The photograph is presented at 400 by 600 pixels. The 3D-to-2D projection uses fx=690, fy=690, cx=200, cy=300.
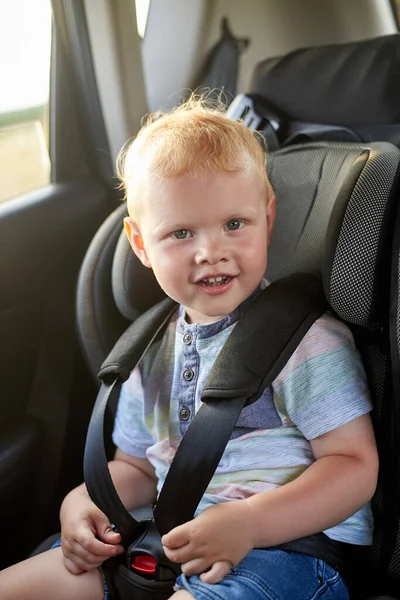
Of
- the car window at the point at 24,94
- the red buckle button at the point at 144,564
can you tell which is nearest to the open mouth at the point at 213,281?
the red buckle button at the point at 144,564

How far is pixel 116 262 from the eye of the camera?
1.45m

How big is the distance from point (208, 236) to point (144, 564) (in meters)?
0.56

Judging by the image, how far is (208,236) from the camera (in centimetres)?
113

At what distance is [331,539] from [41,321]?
1.07 metres

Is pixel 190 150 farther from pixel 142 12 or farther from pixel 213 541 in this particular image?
pixel 142 12

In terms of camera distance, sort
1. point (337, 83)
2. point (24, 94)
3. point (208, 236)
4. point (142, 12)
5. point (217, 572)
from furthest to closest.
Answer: point (142, 12)
point (24, 94)
point (337, 83)
point (208, 236)
point (217, 572)

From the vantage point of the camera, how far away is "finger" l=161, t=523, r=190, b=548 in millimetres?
1049

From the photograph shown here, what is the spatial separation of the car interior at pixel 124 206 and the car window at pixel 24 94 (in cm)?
3

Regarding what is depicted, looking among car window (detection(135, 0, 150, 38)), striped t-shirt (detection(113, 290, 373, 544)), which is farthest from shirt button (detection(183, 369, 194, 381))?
car window (detection(135, 0, 150, 38))

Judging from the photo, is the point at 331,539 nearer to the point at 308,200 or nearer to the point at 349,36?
the point at 308,200

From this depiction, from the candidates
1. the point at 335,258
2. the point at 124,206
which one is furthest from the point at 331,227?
the point at 124,206

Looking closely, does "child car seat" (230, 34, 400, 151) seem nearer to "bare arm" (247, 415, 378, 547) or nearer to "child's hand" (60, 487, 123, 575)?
"bare arm" (247, 415, 378, 547)

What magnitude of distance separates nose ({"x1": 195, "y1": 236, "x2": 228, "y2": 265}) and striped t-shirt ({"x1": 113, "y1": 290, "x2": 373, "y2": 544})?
17 cm

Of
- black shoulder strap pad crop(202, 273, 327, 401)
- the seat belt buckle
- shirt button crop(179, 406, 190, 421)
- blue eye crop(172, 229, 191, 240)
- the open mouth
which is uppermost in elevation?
the seat belt buckle
